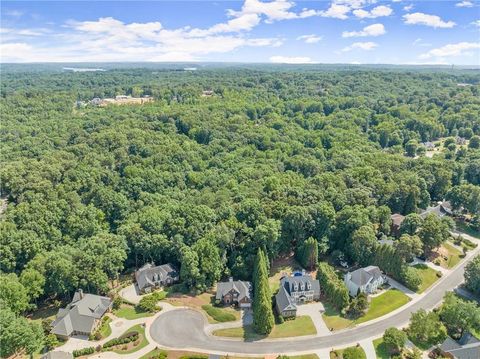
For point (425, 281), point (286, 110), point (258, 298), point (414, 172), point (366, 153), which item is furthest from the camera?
point (286, 110)

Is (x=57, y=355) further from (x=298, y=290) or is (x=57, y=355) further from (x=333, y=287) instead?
(x=333, y=287)

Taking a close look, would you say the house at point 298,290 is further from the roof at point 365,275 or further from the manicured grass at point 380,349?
the manicured grass at point 380,349

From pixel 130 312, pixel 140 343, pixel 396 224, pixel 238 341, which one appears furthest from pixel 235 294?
pixel 396 224

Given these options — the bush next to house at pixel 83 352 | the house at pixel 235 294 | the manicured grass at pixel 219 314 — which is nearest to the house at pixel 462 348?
the house at pixel 235 294

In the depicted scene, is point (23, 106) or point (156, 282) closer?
point (156, 282)

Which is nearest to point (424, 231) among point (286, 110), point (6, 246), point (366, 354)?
point (366, 354)

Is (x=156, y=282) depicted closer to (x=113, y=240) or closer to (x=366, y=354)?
(x=113, y=240)

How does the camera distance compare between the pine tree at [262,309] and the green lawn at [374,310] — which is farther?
the green lawn at [374,310]

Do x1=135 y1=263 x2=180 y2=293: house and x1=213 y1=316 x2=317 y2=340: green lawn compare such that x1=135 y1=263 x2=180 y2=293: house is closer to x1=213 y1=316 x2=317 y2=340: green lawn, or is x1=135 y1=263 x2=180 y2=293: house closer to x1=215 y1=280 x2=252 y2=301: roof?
x1=215 y1=280 x2=252 y2=301: roof
